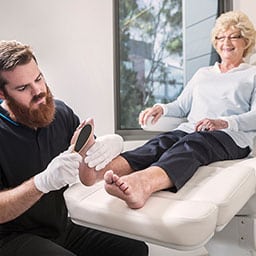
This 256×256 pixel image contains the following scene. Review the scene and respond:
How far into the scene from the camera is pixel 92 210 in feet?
3.69

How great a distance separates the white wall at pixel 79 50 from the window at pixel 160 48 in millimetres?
166

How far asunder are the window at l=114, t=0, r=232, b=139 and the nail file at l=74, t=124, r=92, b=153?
107cm

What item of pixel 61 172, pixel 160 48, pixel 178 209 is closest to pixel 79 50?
pixel 160 48

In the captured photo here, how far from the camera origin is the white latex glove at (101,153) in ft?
4.11

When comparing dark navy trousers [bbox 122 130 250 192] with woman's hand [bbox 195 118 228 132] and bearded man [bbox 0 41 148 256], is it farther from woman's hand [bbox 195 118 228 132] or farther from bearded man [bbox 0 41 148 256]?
bearded man [bbox 0 41 148 256]

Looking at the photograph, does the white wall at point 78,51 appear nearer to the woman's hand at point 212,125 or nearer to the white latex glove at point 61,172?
the woman's hand at point 212,125

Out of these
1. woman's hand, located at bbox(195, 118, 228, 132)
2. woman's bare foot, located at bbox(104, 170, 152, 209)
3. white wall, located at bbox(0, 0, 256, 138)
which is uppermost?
white wall, located at bbox(0, 0, 256, 138)

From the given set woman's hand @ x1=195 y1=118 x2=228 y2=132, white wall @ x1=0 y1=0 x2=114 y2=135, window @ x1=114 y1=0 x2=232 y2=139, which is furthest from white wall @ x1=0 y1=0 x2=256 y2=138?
woman's hand @ x1=195 y1=118 x2=228 y2=132

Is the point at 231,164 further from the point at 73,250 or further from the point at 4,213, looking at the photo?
the point at 4,213

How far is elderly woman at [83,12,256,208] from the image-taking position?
46.0 inches

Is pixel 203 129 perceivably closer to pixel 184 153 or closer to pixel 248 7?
pixel 184 153

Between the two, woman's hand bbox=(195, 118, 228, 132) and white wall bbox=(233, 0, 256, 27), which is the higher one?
white wall bbox=(233, 0, 256, 27)

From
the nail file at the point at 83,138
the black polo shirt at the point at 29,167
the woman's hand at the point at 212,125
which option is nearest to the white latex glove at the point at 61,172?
the nail file at the point at 83,138

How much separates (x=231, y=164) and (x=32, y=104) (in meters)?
0.75
